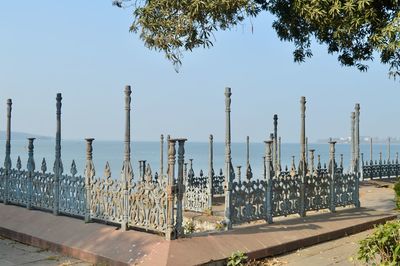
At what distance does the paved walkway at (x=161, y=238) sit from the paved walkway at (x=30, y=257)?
13 centimetres

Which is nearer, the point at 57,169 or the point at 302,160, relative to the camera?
the point at 57,169

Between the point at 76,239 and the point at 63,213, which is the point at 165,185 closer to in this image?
the point at 76,239

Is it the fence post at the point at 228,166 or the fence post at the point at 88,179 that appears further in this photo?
the fence post at the point at 88,179

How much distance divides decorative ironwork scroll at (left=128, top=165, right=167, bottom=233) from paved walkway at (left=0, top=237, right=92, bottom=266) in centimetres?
116

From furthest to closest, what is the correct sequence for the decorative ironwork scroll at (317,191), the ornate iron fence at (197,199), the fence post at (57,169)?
the ornate iron fence at (197,199) < the decorative ironwork scroll at (317,191) < the fence post at (57,169)

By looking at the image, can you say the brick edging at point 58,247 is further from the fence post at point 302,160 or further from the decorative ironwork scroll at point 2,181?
the fence post at point 302,160

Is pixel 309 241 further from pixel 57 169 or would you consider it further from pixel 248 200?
pixel 57 169

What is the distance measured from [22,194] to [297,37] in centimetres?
792

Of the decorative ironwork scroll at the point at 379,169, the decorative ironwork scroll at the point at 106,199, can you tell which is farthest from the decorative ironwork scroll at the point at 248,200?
the decorative ironwork scroll at the point at 379,169

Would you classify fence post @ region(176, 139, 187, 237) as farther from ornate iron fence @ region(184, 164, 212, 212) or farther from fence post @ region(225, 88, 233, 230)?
ornate iron fence @ region(184, 164, 212, 212)

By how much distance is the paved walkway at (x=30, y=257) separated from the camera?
758cm

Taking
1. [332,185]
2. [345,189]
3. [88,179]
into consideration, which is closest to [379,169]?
[345,189]

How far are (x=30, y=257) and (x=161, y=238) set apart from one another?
2.51 m

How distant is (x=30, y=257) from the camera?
7996 millimetres
